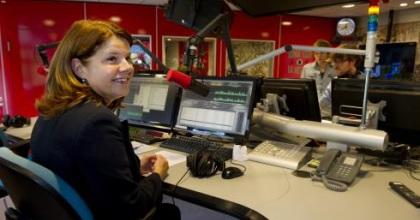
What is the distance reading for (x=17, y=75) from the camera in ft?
15.9

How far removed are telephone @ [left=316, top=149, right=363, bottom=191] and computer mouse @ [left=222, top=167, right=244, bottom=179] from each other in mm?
312

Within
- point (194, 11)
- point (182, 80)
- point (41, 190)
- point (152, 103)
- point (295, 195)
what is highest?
point (194, 11)

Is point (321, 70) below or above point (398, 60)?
below

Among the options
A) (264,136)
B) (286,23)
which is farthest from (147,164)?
(286,23)

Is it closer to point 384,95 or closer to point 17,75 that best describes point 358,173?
point 384,95

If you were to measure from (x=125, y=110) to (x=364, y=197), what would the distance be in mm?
1557

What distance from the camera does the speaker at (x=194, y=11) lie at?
1977 mm

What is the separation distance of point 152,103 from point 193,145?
0.48 metres

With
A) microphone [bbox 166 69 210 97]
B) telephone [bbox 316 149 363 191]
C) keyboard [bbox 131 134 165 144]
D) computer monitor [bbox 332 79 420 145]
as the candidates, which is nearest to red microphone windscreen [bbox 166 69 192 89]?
microphone [bbox 166 69 210 97]

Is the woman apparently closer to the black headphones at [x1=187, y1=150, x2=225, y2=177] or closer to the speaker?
the black headphones at [x1=187, y1=150, x2=225, y2=177]

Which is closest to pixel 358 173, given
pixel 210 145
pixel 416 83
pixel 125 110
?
pixel 416 83

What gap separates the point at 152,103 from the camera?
2076mm

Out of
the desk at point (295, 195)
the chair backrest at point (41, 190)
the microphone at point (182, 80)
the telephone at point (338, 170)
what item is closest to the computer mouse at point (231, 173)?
the desk at point (295, 195)

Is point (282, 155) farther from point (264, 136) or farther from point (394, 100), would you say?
point (394, 100)
